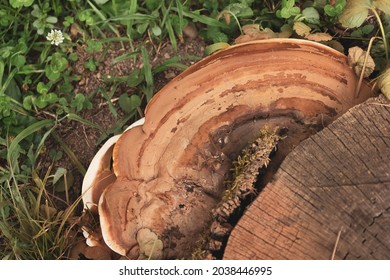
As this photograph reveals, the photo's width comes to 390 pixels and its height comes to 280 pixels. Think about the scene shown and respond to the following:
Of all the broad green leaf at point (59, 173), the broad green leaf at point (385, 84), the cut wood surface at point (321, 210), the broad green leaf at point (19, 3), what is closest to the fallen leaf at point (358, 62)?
the broad green leaf at point (385, 84)

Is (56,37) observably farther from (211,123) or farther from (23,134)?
(211,123)

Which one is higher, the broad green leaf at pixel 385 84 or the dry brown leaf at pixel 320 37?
the dry brown leaf at pixel 320 37

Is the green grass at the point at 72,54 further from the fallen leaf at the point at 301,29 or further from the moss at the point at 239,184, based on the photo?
the moss at the point at 239,184

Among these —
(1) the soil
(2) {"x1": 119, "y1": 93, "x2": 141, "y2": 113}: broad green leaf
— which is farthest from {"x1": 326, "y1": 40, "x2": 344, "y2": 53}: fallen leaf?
(2) {"x1": 119, "y1": 93, "x2": 141, "y2": 113}: broad green leaf

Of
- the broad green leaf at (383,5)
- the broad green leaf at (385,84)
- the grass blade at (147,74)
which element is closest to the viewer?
the broad green leaf at (385,84)

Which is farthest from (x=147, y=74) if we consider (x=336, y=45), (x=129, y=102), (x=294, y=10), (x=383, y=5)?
(x=383, y=5)

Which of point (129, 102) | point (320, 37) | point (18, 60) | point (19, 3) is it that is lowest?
point (129, 102)

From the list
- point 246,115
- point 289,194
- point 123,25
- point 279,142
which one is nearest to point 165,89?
Answer: point 246,115
